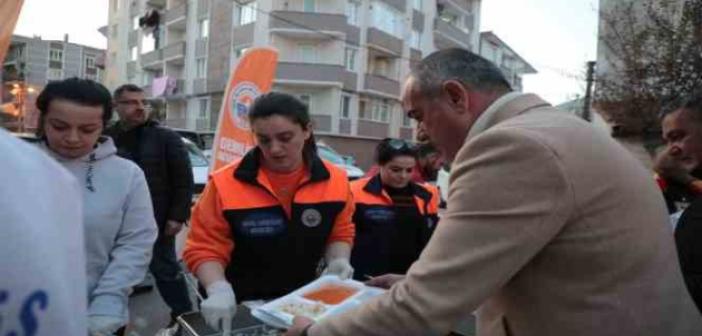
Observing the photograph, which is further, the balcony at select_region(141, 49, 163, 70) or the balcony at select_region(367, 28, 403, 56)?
the balcony at select_region(141, 49, 163, 70)

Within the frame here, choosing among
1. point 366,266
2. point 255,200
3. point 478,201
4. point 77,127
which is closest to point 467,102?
point 478,201

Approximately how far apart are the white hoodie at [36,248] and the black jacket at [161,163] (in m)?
4.15

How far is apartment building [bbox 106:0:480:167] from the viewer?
103 ft

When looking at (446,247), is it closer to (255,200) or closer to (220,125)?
(255,200)

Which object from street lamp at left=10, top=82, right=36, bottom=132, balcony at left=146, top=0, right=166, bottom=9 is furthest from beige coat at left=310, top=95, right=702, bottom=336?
balcony at left=146, top=0, right=166, bottom=9

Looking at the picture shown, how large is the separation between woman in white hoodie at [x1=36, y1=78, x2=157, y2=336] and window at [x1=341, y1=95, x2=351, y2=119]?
3038cm

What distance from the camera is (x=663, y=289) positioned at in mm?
1393

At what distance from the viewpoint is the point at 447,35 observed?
4028 centimetres

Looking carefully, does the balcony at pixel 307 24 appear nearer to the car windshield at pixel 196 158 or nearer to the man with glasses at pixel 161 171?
the car windshield at pixel 196 158

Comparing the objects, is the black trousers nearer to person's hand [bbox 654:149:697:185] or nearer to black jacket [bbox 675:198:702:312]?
person's hand [bbox 654:149:697:185]

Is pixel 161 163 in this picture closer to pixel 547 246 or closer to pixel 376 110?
pixel 547 246

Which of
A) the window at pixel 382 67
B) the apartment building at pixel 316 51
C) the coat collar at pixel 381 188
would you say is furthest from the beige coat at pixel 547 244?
the window at pixel 382 67

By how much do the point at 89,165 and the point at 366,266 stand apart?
166cm

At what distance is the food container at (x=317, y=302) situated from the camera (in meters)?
1.83
